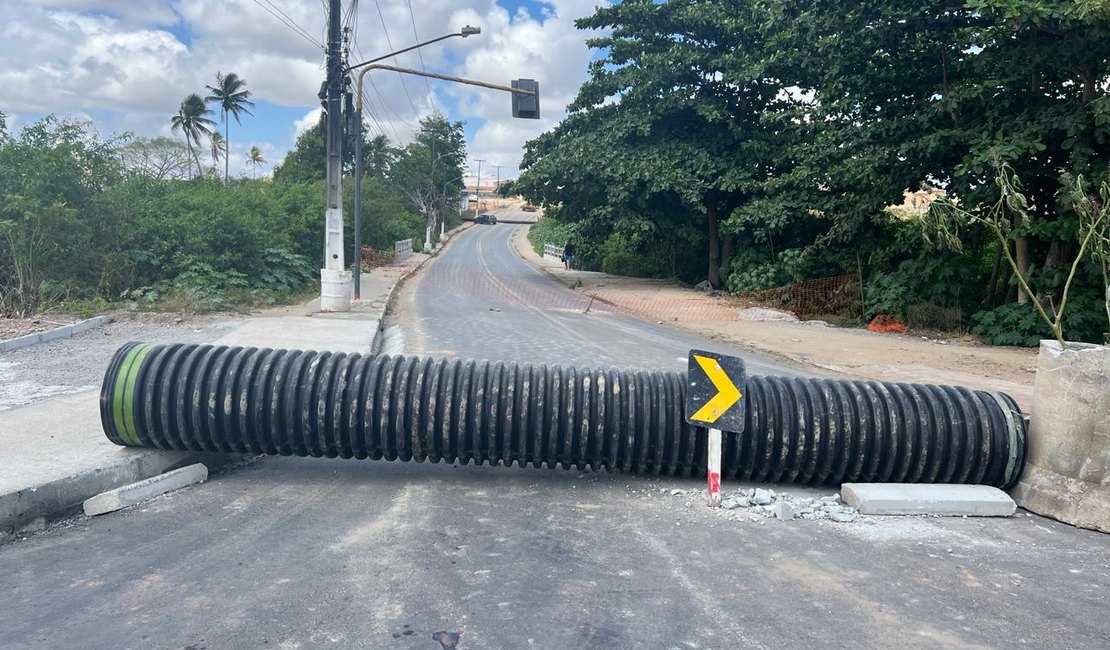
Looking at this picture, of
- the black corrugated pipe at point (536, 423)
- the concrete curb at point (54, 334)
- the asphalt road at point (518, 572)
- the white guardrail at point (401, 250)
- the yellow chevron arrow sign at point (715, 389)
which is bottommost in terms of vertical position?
the asphalt road at point (518, 572)

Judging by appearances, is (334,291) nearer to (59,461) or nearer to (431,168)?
(59,461)

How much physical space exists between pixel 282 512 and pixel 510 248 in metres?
60.3

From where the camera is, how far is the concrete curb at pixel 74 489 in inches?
201

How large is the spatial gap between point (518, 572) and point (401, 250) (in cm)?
4244

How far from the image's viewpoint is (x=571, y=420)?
6102mm

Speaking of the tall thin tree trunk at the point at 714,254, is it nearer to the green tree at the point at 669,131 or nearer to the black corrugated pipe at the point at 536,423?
the green tree at the point at 669,131

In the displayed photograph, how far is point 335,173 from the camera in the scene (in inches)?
715

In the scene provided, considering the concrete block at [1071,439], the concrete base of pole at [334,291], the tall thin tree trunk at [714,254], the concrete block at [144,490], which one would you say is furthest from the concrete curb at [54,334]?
the tall thin tree trunk at [714,254]

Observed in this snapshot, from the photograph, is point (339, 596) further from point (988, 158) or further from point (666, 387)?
point (988, 158)

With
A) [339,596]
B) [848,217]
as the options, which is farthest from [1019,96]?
[339,596]

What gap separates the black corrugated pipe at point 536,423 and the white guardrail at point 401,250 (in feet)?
120

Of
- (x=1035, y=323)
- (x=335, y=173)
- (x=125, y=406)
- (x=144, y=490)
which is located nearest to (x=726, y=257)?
(x=1035, y=323)

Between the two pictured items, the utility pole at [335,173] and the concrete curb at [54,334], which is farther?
the utility pole at [335,173]

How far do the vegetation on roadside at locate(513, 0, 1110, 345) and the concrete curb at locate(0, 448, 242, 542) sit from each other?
6605 mm
